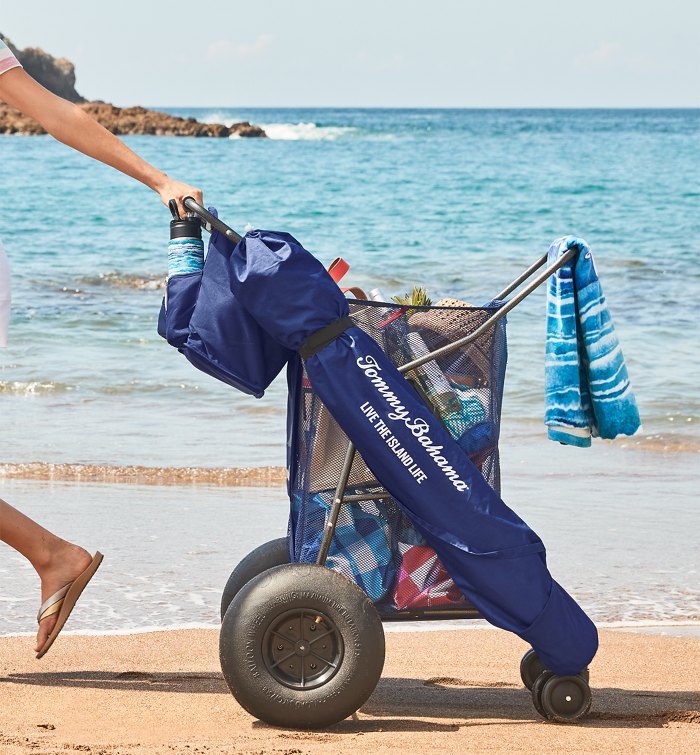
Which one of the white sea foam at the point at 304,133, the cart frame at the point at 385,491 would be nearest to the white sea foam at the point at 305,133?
the white sea foam at the point at 304,133

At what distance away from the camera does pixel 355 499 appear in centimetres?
307

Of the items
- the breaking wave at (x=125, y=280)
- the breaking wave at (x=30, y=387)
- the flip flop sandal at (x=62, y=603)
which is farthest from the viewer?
the breaking wave at (x=125, y=280)

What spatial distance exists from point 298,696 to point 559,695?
65 centimetres

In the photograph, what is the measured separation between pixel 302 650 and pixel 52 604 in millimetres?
819

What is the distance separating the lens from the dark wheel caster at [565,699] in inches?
120

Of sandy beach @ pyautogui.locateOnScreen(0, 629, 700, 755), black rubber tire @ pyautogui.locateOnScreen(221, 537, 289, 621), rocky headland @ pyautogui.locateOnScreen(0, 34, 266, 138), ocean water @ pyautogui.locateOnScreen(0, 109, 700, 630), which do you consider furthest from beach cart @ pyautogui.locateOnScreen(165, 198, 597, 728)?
rocky headland @ pyautogui.locateOnScreen(0, 34, 266, 138)

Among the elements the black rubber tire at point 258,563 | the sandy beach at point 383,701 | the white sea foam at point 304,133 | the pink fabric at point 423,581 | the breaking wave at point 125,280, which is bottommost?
the white sea foam at point 304,133

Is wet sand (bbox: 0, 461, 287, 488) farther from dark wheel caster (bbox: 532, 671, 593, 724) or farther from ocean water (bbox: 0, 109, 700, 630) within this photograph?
dark wheel caster (bbox: 532, 671, 593, 724)

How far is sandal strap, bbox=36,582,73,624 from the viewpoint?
337 cm

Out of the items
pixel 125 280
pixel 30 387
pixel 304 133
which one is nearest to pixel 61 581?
pixel 30 387

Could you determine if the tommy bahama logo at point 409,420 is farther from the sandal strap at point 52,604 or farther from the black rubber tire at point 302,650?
the sandal strap at point 52,604

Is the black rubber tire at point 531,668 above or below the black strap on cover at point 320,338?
below

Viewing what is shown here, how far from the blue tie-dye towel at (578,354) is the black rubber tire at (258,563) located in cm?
91

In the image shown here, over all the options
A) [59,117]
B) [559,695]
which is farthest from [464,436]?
[59,117]
